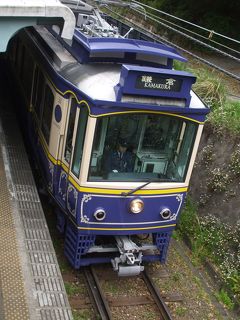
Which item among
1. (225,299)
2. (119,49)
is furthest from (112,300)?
(119,49)

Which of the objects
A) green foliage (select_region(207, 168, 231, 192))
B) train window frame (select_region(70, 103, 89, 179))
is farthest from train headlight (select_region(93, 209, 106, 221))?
green foliage (select_region(207, 168, 231, 192))

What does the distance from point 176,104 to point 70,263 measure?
10.1 ft

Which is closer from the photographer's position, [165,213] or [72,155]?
[72,155]

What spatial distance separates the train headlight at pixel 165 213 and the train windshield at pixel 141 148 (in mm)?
480

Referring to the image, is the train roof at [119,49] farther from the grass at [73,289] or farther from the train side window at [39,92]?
the grass at [73,289]

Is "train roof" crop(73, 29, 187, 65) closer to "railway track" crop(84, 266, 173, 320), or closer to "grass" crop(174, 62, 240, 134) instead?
"grass" crop(174, 62, 240, 134)

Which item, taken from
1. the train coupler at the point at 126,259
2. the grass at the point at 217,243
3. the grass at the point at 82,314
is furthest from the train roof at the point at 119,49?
the grass at the point at 82,314

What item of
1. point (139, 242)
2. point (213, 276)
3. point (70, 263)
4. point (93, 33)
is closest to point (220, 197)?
point (213, 276)

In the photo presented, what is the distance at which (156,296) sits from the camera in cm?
758

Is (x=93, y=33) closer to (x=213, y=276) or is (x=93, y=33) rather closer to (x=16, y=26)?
(x=16, y=26)

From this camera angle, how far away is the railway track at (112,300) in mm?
7102

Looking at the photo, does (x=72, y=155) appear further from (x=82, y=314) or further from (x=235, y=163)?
(x=235, y=163)

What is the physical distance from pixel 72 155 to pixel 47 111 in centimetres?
154

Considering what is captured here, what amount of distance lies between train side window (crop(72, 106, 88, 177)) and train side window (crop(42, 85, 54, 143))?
1.27 m
